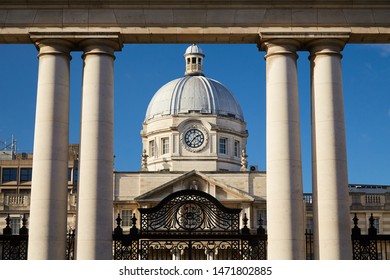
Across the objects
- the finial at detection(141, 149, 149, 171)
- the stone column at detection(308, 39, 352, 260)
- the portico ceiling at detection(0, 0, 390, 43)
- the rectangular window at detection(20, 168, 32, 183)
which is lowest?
the stone column at detection(308, 39, 352, 260)

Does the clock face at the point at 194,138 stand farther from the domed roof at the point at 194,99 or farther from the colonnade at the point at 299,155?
the colonnade at the point at 299,155

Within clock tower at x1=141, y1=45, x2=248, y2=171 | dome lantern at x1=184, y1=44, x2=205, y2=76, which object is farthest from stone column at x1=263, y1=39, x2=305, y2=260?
dome lantern at x1=184, y1=44, x2=205, y2=76

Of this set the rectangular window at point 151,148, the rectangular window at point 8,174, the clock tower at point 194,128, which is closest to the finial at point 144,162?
the clock tower at point 194,128

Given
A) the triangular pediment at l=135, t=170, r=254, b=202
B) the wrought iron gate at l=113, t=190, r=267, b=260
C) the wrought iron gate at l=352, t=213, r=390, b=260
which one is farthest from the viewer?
the triangular pediment at l=135, t=170, r=254, b=202

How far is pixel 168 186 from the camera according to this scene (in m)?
99.4

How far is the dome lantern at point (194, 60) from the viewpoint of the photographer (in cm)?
12812

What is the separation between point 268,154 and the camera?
98.8 ft

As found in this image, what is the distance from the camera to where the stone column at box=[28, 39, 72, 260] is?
2908 cm

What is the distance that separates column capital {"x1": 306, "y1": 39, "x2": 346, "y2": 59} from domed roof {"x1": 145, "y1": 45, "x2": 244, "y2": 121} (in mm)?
86352

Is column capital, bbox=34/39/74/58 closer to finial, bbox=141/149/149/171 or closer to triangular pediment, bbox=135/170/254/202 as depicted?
triangular pediment, bbox=135/170/254/202

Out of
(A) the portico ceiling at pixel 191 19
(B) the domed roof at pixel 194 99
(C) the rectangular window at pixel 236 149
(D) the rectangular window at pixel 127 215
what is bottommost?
(D) the rectangular window at pixel 127 215

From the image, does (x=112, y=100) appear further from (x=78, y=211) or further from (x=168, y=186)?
(x=168, y=186)

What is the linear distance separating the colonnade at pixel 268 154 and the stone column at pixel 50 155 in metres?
0.04

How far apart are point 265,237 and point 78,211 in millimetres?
7235
